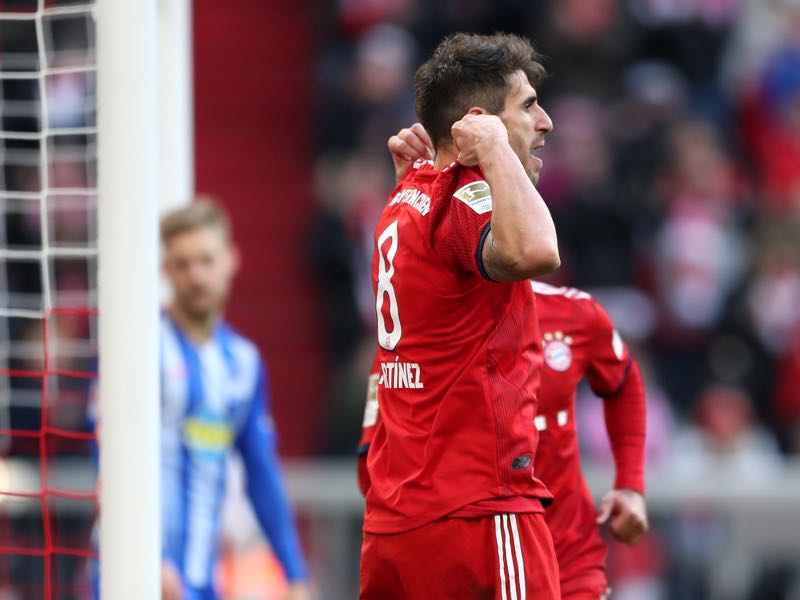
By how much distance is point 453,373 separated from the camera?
3.34 m

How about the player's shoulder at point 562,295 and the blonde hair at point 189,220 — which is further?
the blonde hair at point 189,220

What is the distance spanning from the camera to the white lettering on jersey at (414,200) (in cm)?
340

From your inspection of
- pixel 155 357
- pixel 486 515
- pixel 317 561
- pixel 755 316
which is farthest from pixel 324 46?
pixel 486 515

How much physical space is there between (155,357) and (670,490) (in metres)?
4.08

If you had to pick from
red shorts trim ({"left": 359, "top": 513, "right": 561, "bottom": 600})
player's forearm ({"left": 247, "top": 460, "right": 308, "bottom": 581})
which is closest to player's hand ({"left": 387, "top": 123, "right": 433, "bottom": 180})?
red shorts trim ({"left": 359, "top": 513, "right": 561, "bottom": 600})

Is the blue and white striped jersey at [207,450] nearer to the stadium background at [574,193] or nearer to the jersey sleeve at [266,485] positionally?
the jersey sleeve at [266,485]

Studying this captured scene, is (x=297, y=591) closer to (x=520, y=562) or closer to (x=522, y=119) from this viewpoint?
(x=520, y=562)

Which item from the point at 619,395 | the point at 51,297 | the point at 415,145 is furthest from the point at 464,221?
the point at 51,297

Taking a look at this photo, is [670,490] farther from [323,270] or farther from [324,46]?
[324,46]

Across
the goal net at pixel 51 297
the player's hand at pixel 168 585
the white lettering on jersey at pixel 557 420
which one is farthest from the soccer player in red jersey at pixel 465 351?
the goal net at pixel 51 297

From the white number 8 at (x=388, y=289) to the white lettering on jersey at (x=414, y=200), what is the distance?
7cm

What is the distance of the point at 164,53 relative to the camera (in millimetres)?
6109

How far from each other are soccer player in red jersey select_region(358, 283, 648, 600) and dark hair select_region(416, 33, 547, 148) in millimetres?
752

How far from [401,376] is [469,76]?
2.42 ft
